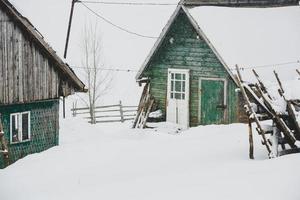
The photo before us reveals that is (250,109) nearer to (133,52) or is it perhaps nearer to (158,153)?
(158,153)

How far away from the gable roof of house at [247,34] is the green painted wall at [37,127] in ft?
17.2

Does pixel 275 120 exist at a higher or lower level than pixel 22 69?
lower

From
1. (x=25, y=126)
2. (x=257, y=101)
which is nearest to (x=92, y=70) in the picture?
(x=25, y=126)

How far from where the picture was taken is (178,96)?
21.0m

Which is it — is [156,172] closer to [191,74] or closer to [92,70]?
[191,74]

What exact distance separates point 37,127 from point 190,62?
7.73m

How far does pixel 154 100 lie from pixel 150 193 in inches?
527

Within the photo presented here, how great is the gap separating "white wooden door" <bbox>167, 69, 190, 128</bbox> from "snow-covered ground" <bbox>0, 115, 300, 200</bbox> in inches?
187

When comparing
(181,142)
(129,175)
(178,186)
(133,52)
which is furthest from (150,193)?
(133,52)

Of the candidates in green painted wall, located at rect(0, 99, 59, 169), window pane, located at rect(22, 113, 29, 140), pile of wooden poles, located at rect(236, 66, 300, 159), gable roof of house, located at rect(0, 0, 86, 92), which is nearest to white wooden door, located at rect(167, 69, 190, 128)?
gable roof of house, located at rect(0, 0, 86, 92)

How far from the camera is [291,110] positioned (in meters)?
10.4

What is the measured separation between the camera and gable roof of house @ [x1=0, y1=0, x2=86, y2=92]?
15.2 m

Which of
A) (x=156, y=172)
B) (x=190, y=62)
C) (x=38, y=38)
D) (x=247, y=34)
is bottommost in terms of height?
(x=156, y=172)

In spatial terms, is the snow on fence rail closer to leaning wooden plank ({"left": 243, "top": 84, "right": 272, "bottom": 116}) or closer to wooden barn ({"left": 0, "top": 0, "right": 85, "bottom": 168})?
wooden barn ({"left": 0, "top": 0, "right": 85, "bottom": 168})
